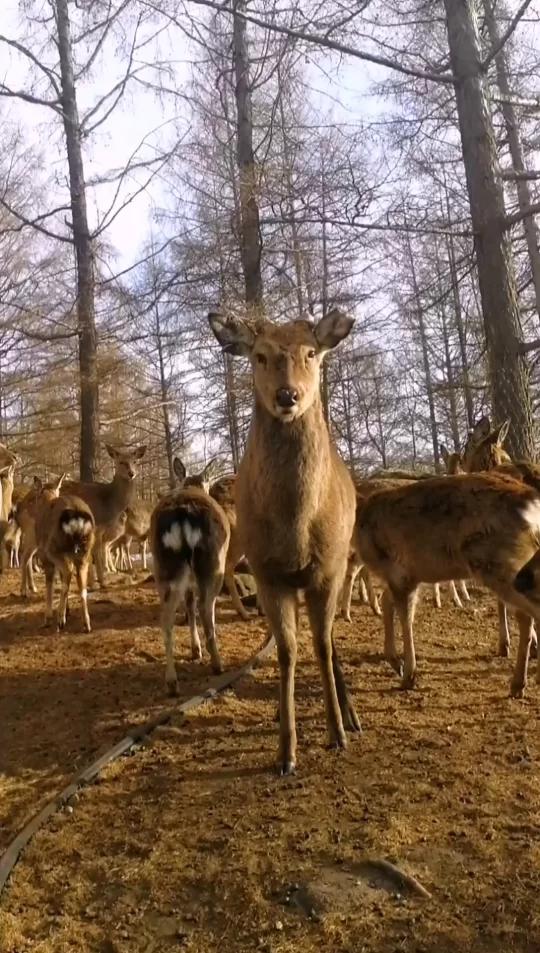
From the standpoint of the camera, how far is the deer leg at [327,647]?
542cm

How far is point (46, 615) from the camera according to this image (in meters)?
10.5

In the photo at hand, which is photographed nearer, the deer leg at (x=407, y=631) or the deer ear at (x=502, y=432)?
A: the deer leg at (x=407, y=631)

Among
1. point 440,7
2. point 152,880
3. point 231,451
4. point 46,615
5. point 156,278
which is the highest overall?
point 440,7

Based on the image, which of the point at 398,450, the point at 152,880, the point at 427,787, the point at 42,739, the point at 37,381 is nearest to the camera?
the point at 152,880

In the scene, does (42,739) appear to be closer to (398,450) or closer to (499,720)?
(499,720)

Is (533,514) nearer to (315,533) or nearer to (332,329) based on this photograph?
(315,533)

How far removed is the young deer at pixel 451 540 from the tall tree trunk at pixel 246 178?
7876 mm

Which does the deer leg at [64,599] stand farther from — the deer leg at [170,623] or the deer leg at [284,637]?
the deer leg at [284,637]

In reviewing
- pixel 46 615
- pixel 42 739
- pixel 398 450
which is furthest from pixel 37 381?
pixel 42 739

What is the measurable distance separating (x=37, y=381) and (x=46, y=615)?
17.6 meters

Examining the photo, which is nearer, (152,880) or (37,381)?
(152,880)

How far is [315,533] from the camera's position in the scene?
17.7ft

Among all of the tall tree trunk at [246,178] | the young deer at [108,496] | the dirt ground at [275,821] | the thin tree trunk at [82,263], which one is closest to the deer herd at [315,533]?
the dirt ground at [275,821]

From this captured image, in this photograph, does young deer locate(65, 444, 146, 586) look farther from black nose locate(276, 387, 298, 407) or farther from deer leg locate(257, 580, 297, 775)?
black nose locate(276, 387, 298, 407)
